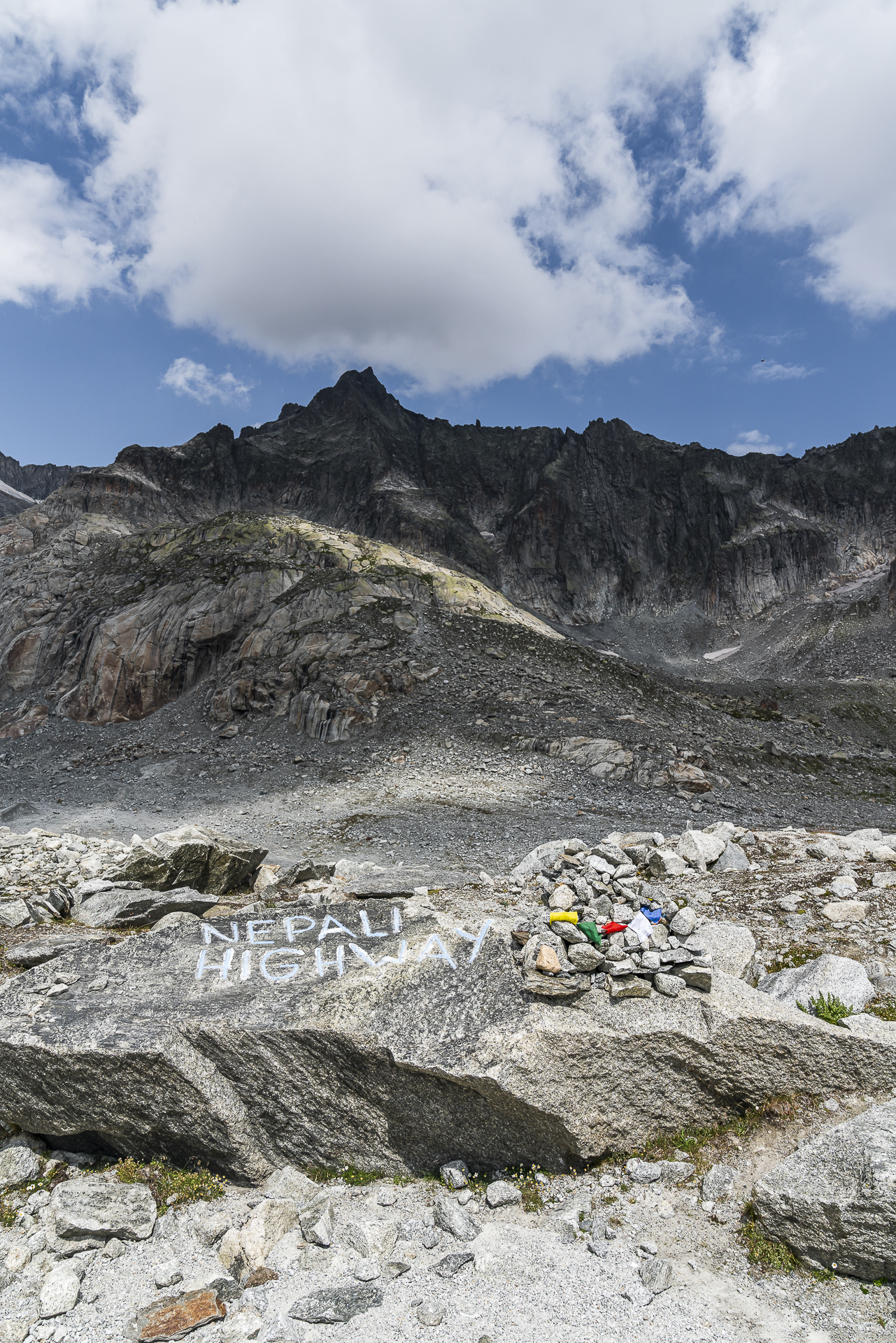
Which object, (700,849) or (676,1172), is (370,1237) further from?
(700,849)

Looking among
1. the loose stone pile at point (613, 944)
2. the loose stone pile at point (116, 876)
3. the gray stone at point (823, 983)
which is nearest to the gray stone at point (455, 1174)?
the loose stone pile at point (613, 944)

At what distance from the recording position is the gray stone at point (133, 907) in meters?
10.4

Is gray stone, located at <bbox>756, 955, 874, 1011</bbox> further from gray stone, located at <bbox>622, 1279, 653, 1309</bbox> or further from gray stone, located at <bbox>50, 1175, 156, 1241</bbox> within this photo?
gray stone, located at <bbox>50, 1175, 156, 1241</bbox>

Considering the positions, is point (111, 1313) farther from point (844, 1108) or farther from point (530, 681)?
point (530, 681)

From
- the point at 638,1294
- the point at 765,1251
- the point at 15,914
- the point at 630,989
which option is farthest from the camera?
the point at 15,914

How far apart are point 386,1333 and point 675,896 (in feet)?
21.4

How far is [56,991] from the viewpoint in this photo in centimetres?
664

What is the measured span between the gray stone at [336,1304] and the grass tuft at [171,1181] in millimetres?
1742

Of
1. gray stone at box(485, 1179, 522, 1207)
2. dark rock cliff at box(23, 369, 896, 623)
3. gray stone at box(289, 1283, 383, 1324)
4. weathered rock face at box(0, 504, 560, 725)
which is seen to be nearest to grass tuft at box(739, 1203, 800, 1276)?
gray stone at box(485, 1179, 522, 1207)

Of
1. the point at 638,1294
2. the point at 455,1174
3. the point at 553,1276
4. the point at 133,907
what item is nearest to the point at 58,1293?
the point at 455,1174

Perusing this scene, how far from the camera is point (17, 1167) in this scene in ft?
19.3

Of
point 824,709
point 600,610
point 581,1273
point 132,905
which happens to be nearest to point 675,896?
point 581,1273

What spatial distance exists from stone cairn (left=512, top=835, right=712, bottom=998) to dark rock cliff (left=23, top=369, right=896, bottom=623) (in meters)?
102

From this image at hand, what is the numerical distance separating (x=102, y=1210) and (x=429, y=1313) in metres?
3.15
